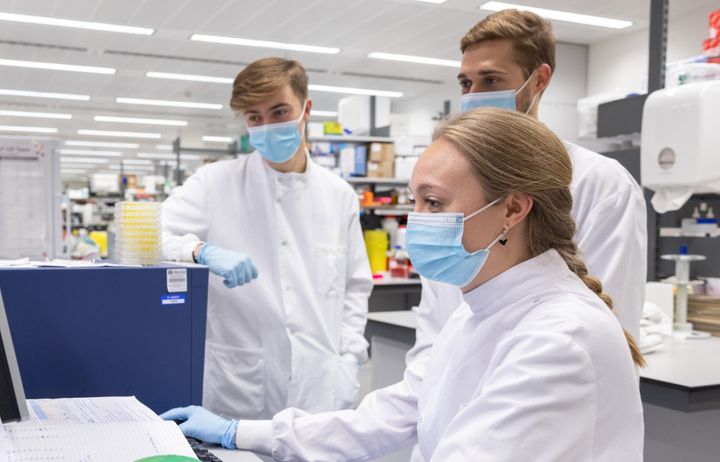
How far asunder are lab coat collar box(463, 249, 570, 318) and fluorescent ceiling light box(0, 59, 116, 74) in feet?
31.2

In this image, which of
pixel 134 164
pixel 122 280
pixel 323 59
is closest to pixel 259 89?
pixel 122 280

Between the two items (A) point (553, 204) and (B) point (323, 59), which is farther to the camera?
(B) point (323, 59)

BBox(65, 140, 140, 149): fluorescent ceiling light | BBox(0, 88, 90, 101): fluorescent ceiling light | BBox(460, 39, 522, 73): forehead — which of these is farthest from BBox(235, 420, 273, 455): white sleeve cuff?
BBox(65, 140, 140, 149): fluorescent ceiling light

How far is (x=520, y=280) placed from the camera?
1109 mm

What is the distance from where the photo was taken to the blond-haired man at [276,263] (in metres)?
2.00

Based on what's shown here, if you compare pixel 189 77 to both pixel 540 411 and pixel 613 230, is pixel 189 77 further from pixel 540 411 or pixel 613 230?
pixel 540 411

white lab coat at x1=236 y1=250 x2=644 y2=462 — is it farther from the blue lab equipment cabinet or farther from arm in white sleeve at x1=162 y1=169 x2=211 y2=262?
arm in white sleeve at x1=162 y1=169 x2=211 y2=262

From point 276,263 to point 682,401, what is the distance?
4.16ft

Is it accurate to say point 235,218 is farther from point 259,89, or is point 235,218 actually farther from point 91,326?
point 91,326

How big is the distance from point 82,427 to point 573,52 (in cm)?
917

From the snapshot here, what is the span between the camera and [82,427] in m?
1.14

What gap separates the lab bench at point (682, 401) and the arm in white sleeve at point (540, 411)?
47.5 inches

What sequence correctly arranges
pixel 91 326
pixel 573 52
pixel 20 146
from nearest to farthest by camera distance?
pixel 91 326
pixel 20 146
pixel 573 52

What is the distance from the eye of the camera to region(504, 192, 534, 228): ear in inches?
44.2
